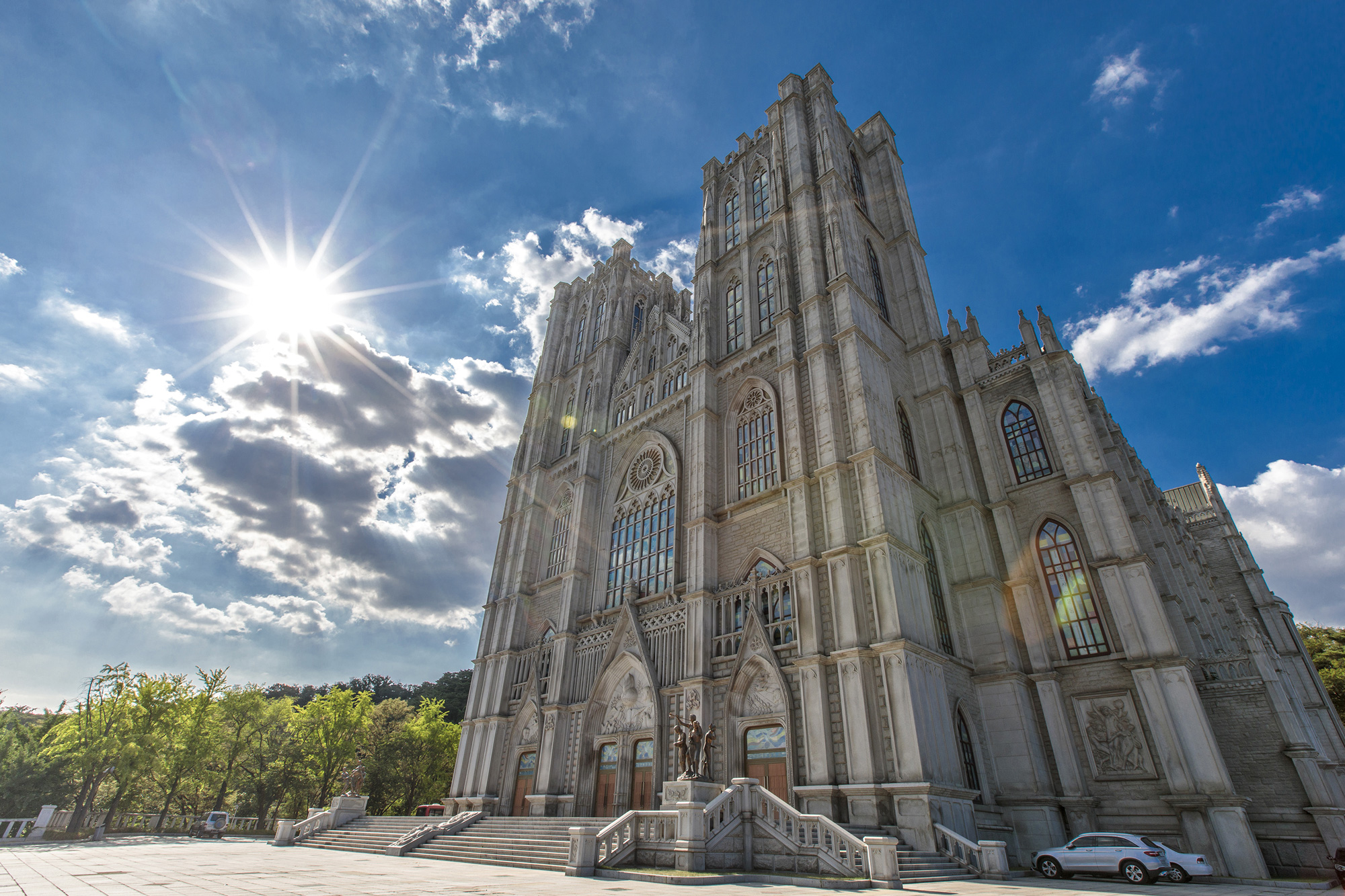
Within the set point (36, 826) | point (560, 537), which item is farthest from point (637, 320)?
point (36, 826)

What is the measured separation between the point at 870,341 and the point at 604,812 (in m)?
19.9

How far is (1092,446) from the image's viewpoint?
20.8 meters

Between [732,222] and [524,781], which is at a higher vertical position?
[732,222]

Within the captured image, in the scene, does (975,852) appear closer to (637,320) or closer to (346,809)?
(346,809)

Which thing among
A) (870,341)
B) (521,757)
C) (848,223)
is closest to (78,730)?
(521,757)

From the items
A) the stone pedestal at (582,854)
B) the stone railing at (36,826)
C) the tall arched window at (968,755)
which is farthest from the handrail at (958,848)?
the stone railing at (36,826)

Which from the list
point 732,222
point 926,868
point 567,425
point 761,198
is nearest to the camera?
point 926,868

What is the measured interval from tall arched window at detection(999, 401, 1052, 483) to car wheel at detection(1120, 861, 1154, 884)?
1195 cm

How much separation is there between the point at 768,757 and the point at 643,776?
18.5 ft

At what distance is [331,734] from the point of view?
3778 centimetres

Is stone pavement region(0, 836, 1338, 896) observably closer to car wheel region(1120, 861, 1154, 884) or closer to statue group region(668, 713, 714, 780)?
car wheel region(1120, 861, 1154, 884)

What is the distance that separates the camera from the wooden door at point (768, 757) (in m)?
17.9

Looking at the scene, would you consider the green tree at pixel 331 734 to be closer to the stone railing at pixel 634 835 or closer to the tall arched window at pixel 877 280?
the stone railing at pixel 634 835

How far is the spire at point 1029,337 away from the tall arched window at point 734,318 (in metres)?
10.9
